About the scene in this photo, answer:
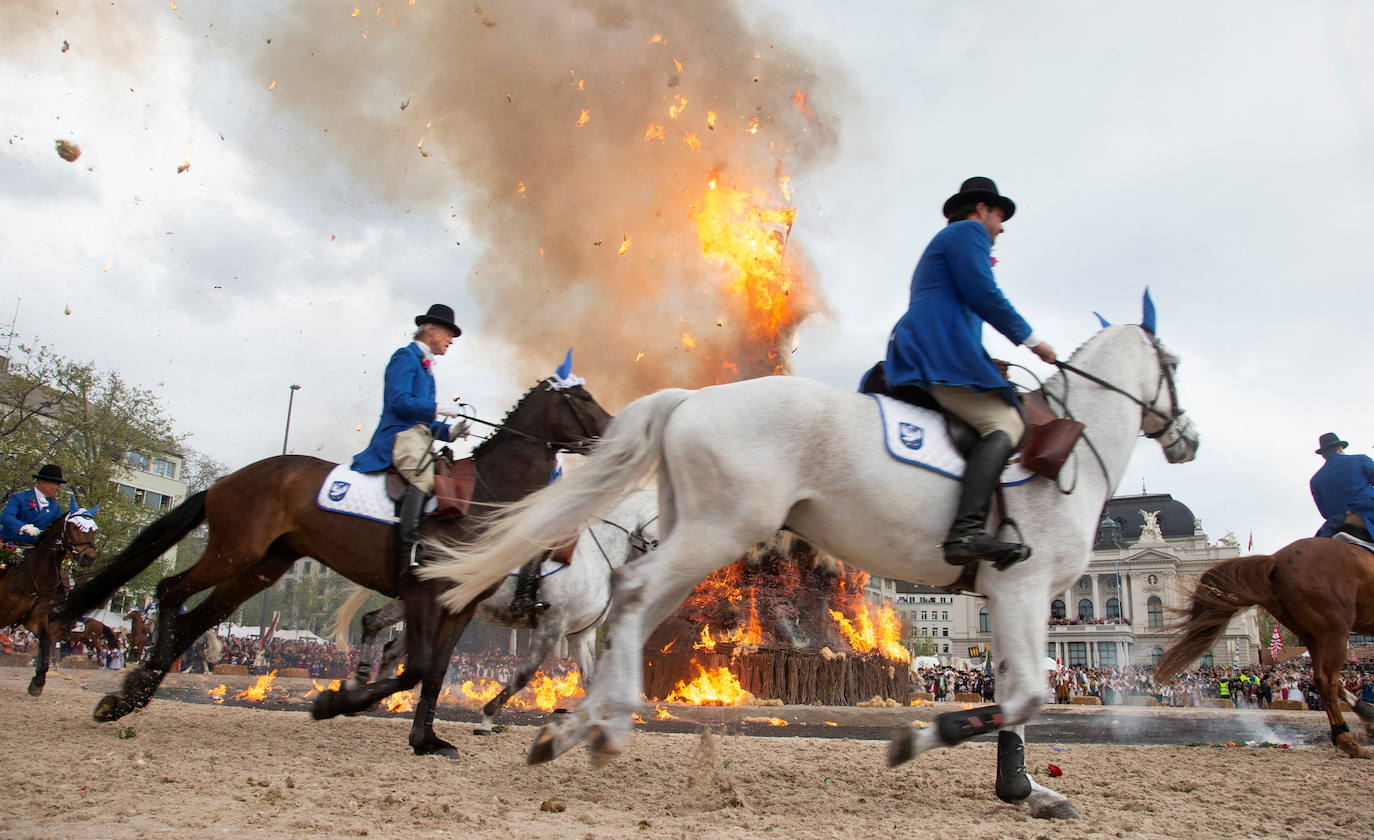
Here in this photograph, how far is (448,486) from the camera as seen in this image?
6625 millimetres

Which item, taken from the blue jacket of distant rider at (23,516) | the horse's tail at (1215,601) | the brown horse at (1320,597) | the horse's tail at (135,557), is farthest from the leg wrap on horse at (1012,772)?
the blue jacket of distant rider at (23,516)

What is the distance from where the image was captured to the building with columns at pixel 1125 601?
330 ft

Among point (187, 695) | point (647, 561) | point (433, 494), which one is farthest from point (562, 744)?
point (187, 695)

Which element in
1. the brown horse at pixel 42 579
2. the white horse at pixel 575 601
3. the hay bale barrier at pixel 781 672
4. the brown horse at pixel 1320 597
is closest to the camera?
the brown horse at pixel 1320 597

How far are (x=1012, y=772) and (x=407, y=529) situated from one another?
4.41 metres

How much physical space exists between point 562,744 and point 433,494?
10.3ft

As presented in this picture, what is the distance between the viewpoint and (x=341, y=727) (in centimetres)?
809

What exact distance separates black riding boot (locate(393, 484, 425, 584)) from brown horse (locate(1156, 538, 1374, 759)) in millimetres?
8169

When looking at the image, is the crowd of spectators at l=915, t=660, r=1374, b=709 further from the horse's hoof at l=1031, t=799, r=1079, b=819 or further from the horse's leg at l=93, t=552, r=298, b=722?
the horse's leg at l=93, t=552, r=298, b=722

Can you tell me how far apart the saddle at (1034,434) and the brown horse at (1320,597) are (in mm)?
5533

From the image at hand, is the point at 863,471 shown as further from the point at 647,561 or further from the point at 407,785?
the point at 407,785

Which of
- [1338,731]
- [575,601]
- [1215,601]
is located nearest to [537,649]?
[575,601]

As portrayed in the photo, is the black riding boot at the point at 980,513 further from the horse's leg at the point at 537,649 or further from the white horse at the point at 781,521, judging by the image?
the horse's leg at the point at 537,649

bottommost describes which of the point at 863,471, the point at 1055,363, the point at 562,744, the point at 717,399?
the point at 562,744
